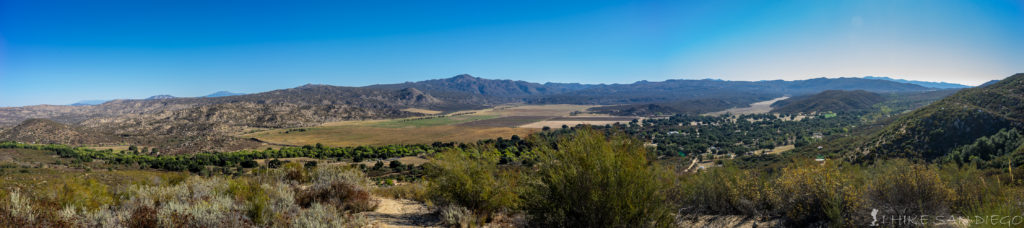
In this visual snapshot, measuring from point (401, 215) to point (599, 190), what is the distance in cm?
705

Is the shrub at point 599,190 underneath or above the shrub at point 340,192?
above

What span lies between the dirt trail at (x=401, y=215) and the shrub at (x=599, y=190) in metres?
4.42

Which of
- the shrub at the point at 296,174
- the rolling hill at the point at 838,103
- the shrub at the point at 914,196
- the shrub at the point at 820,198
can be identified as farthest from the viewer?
the rolling hill at the point at 838,103

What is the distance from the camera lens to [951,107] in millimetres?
41562

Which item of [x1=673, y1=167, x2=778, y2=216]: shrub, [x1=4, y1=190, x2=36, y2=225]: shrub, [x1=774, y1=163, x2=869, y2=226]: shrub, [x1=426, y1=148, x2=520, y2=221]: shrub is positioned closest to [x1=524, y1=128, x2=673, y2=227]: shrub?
[x1=426, y1=148, x2=520, y2=221]: shrub

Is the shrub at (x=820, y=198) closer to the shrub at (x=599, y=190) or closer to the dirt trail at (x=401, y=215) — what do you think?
the shrub at (x=599, y=190)

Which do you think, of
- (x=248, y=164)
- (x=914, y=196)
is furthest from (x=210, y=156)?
(x=914, y=196)

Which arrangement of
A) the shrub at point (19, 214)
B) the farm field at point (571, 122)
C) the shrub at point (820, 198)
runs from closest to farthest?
the shrub at point (19, 214)
the shrub at point (820, 198)
the farm field at point (571, 122)

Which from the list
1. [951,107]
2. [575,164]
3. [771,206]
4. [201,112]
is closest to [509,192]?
[575,164]

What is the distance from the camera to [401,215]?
441 inches

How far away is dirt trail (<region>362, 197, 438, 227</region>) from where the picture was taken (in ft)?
33.0

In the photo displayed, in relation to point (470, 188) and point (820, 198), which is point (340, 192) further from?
point (820, 198)

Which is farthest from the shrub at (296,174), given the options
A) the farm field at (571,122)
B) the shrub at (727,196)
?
the farm field at (571,122)

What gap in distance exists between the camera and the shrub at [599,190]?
21.5 feet
